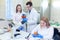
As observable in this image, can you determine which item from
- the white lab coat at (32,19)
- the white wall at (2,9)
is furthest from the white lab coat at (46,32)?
the white wall at (2,9)

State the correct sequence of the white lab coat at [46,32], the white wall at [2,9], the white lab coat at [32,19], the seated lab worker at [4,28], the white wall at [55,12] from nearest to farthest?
the white lab coat at [46,32] → the seated lab worker at [4,28] → the white lab coat at [32,19] → the white wall at [55,12] → the white wall at [2,9]

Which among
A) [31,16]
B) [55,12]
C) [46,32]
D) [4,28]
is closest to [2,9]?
[4,28]

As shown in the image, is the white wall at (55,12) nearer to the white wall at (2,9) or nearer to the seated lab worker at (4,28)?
the seated lab worker at (4,28)

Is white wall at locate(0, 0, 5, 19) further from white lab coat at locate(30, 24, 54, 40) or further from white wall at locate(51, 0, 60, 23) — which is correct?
white lab coat at locate(30, 24, 54, 40)

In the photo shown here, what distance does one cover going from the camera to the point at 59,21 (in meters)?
2.93

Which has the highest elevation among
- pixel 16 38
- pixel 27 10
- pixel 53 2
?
pixel 53 2

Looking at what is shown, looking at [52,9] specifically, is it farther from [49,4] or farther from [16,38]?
[16,38]

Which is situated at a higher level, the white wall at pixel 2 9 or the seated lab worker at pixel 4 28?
the white wall at pixel 2 9

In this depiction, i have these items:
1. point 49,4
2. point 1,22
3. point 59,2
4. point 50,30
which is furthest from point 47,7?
point 1,22

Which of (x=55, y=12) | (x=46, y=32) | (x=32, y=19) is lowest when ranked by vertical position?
(x=46, y=32)

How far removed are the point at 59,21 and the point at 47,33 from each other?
2.69 feet

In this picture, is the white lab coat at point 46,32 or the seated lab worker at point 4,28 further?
the seated lab worker at point 4,28

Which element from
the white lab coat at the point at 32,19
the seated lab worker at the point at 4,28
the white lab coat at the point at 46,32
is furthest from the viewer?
the white lab coat at the point at 32,19

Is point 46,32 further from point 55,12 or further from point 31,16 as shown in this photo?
point 55,12
